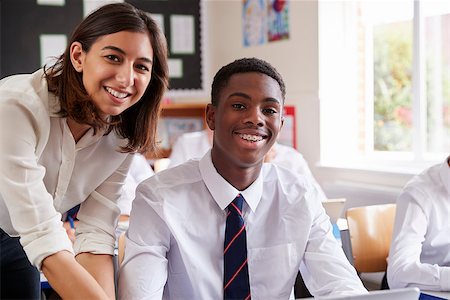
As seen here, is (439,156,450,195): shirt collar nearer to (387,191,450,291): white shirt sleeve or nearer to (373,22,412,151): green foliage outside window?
(387,191,450,291): white shirt sleeve

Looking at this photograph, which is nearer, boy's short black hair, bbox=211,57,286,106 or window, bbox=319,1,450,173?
boy's short black hair, bbox=211,57,286,106

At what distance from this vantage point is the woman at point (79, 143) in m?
1.39

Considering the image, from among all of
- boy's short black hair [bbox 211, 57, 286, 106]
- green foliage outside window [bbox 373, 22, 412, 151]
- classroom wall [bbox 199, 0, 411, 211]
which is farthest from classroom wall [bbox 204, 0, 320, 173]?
boy's short black hair [bbox 211, 57, 286, 106]

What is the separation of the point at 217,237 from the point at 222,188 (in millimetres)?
128

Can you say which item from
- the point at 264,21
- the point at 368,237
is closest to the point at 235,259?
the point at 368,237

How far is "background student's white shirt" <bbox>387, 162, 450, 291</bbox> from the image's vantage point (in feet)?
6.86

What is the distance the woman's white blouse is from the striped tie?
31cm

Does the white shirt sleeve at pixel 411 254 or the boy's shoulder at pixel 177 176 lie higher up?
the boy's shoulder at pixel 177 176

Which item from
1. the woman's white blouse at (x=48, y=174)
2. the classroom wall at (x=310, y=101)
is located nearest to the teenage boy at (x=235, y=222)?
the woman's white blouse at (x=48, y=174)

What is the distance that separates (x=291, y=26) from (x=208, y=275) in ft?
10.3

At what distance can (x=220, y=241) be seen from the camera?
1.61 m

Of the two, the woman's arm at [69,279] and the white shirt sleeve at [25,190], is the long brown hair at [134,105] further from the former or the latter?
the woman's arm at [69,279]

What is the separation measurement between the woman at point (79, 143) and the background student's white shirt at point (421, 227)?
94 cm

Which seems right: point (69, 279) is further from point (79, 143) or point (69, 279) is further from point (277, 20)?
point (277, 20)
